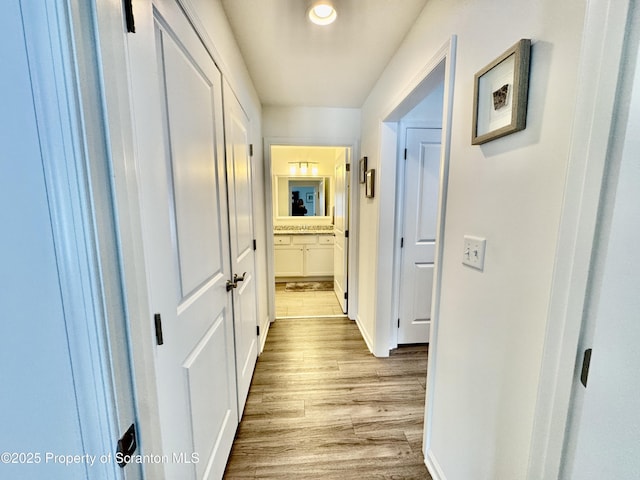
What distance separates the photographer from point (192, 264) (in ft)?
3.14

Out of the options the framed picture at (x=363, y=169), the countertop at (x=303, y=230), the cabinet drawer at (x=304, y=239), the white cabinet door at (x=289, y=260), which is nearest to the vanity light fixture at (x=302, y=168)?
the countertop at (x=303, y=230)

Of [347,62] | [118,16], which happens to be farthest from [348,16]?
[118,16]

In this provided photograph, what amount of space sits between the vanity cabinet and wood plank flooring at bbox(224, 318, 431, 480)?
198cm

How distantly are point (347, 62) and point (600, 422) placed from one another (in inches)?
86.0

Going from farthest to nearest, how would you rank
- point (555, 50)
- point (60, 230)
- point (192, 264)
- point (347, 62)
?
point (347, 62) → point (192, 264) → point (555, 50) → point (60, 230)

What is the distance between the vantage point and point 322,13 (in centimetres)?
136

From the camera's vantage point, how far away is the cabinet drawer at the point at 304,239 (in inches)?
173

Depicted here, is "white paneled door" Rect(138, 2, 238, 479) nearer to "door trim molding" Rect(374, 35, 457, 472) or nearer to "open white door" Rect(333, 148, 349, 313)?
"door trim molding" Rect(374, 35, 457, 472)

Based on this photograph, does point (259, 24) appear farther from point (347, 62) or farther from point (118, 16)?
point (118, 16)

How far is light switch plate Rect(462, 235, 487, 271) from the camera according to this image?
0.94 metres

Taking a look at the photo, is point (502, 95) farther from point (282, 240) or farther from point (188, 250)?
point (282, 240)

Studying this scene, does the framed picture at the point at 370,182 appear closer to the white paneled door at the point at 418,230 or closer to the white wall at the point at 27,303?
the white paneled door at the point at 418,230

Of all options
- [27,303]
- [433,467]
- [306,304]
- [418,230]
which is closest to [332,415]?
[433,467]

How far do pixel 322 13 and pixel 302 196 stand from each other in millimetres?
3416
